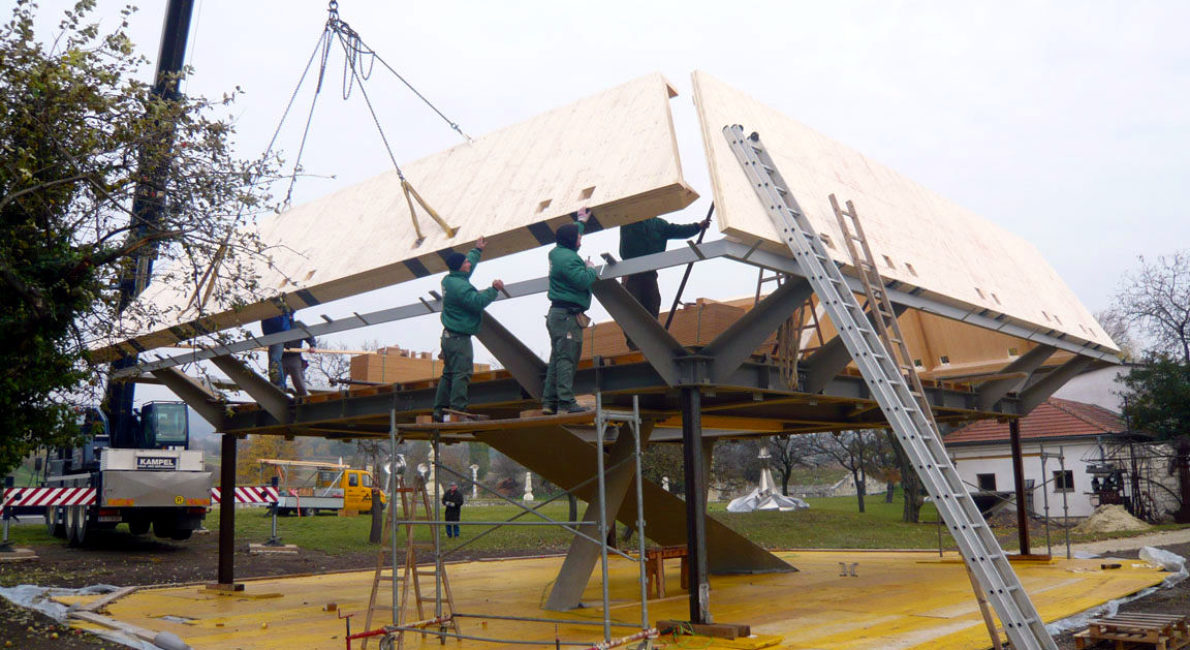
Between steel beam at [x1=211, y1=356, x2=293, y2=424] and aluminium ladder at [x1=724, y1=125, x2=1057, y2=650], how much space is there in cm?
818

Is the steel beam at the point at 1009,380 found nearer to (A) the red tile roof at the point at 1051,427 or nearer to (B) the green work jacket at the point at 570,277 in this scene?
(B) the green work jacket at the point at 570,277

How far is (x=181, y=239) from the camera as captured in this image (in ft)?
31.2

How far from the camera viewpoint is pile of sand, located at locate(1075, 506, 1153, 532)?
27.0m

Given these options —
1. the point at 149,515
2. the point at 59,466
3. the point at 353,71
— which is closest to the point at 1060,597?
the point at 353,71

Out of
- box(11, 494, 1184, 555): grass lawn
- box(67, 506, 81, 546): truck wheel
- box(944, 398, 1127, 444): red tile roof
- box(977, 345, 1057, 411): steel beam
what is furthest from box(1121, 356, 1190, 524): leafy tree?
box(67, 506, 81, 546): truck wheel

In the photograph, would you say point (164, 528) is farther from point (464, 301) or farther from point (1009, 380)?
point (1009, 380)

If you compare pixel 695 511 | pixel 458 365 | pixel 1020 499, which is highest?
pixel 458 365

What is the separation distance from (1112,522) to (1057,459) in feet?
12.2

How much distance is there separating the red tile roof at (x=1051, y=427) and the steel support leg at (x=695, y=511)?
25.8 m

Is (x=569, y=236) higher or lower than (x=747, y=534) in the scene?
higher

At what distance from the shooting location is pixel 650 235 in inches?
417

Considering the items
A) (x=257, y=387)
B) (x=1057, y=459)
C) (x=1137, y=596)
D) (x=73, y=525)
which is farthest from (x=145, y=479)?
(x=1057, y=459)

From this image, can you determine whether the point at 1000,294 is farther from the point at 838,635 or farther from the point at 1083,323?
the point at 838,635

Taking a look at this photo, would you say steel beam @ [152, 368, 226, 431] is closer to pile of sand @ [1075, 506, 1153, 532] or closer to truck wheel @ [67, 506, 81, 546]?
truck wheel @ [67, 506, 81, 546]
